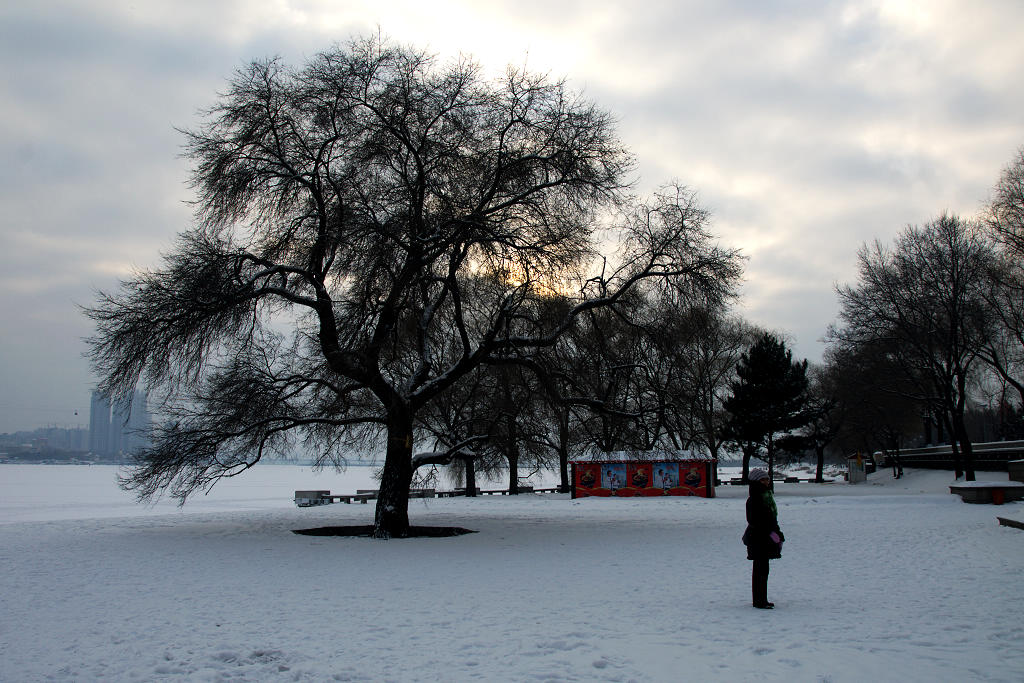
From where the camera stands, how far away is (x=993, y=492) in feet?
83.3

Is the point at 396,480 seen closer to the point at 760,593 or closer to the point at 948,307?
the point at 760,593

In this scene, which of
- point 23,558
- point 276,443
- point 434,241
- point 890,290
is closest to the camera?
point 23,558

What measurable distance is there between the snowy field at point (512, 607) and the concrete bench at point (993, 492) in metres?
5.80

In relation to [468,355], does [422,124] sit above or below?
above

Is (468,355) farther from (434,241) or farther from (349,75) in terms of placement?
(349,75)

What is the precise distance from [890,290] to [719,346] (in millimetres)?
15152

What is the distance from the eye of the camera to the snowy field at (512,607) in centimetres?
710

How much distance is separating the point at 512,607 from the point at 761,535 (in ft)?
11.2

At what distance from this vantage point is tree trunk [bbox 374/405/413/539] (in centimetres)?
1912

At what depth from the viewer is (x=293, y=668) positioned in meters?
7.16

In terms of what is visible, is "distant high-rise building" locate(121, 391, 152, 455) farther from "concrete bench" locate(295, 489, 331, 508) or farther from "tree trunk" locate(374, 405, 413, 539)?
"concrete bench" locate(295, 489, 331, 508)

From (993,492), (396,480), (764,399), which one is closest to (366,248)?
(396,480)

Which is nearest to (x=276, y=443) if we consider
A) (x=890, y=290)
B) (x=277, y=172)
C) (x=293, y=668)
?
(x=277, y=172)

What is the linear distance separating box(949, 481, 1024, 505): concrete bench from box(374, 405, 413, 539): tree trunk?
19.4 meters
